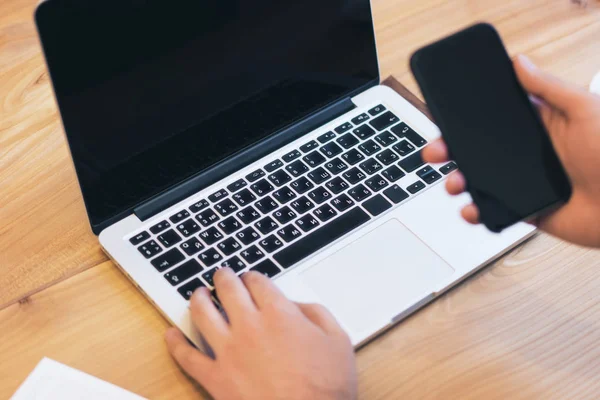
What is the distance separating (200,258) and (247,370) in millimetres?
135

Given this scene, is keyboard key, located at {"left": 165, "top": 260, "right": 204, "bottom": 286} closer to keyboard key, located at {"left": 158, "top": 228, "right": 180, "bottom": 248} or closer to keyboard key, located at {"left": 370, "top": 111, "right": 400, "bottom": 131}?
keyboard key, located at {"left": 158, "top": 228, "right": 180, "bottom": 248}

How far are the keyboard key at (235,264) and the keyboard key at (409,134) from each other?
0.78 ft

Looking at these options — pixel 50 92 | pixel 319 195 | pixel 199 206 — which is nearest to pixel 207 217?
pixel 199 206

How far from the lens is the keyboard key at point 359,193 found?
722 millimetres

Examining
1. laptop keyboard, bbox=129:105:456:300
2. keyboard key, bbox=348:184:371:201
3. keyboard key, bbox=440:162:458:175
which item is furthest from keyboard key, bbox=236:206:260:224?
keyboard key, bbox=440:162:458:175

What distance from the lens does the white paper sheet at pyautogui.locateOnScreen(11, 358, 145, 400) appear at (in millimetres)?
617

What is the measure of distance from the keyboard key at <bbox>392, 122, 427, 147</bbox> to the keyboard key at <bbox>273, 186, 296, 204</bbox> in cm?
14

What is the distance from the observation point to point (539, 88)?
2.07 ft

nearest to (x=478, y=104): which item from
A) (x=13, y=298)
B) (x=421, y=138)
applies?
(x=421, y=138)

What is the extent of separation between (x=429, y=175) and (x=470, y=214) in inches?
4.3

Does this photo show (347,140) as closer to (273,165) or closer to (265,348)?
(273,165)

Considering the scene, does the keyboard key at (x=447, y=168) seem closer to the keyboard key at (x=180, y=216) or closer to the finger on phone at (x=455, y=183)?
the finger on phone at (x=455, y=183)

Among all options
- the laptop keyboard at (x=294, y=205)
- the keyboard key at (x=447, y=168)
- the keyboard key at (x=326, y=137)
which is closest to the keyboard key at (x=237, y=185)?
the laptop keyboard at (x=294, y=205)

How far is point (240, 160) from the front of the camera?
2.48ft
